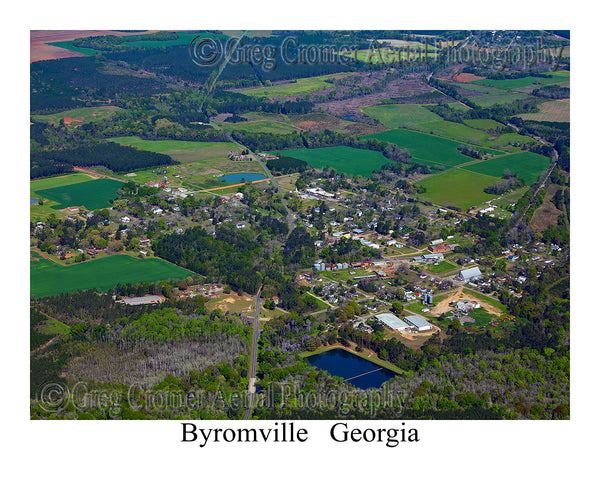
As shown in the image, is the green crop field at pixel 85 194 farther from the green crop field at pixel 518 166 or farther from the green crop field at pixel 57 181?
the green crop field at pixel 518 166

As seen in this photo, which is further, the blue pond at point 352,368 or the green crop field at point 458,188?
the green crop field at point 458,188

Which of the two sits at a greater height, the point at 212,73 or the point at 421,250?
the point at 212,73

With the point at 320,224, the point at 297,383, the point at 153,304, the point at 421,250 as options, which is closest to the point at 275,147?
the point at 320,224

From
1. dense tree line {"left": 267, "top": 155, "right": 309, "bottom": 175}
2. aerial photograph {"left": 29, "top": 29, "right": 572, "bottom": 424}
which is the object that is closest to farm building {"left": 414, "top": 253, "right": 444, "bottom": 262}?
aerial photograph {"left": 29, "top": 29, "right": 572, "bottom": 424}

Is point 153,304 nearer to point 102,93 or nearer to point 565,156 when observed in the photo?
point 565,156

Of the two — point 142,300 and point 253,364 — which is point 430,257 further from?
point 142,300

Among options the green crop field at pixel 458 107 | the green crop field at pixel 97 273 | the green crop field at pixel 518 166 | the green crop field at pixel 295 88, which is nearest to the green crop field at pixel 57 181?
the green crop field at pixel 97 273
